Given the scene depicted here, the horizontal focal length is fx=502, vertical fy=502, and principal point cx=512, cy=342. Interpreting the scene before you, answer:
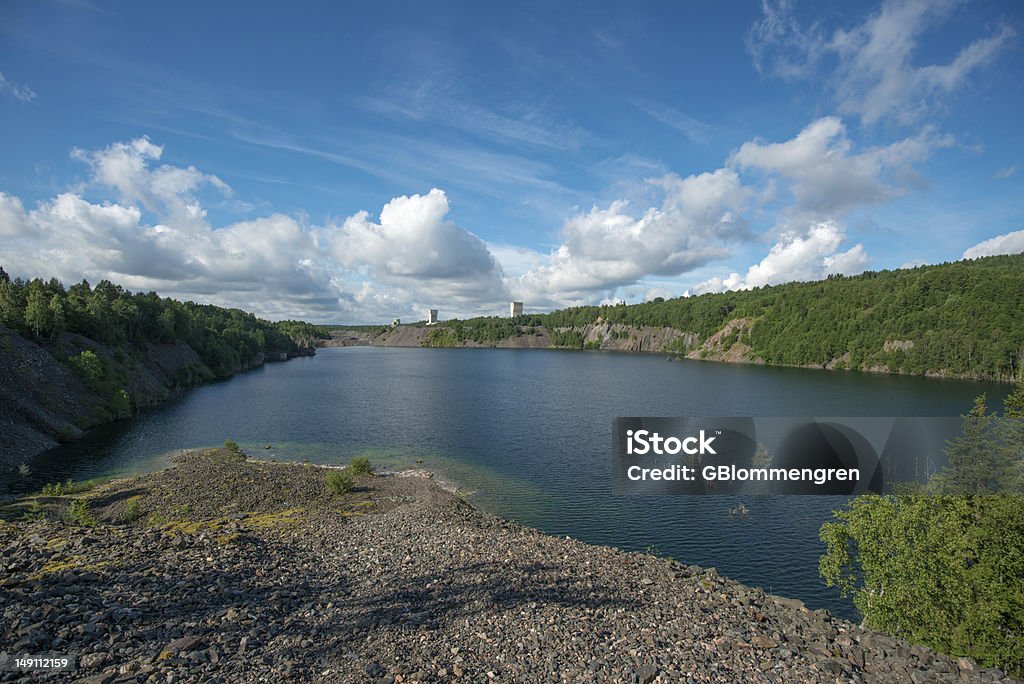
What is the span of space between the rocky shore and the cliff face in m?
26.6

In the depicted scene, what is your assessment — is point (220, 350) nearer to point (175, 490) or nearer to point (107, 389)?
point (107, 389)

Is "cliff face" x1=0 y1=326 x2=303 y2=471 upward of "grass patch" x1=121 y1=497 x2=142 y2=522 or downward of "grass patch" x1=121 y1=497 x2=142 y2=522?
upward

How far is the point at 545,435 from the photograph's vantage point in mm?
59000

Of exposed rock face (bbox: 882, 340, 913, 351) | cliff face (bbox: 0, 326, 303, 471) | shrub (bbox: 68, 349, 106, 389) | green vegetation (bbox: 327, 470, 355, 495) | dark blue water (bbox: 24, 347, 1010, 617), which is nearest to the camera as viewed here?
dark blue water (bbox: 24, 347, 1010, 617)

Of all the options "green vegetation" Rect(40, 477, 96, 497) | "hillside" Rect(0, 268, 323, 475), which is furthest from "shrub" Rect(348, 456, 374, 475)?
"hillside" Rect(0, 268, 323, 475)

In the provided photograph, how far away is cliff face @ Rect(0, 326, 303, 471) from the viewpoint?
46656mm

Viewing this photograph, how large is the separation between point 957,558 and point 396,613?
1956cm

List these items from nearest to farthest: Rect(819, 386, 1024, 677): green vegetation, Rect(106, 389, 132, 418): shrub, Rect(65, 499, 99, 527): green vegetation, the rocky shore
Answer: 1. the rocky shore
2. Rect(819, 386, 1024, 677): green vegetation
3. Rect(65, 499, 99, 527): green vegetation
4. Rect(106, 389, 132, 418): shrub

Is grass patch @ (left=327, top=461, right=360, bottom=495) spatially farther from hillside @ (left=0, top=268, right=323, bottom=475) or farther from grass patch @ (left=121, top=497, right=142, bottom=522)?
hillside @ (left=0, top=268, right=323, bottom=475)

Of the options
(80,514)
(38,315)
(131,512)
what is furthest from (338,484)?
(38,315)

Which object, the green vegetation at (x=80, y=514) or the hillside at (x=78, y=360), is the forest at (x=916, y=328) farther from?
the hillside at (x=78, y=360)

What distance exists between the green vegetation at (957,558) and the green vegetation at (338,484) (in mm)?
30554

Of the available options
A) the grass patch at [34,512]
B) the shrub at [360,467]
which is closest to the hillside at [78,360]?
the grass patch at [34,512]

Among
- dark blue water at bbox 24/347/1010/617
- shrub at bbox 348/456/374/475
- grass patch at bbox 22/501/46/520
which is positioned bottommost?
dark blue water at bbox 24/347/1010/617
